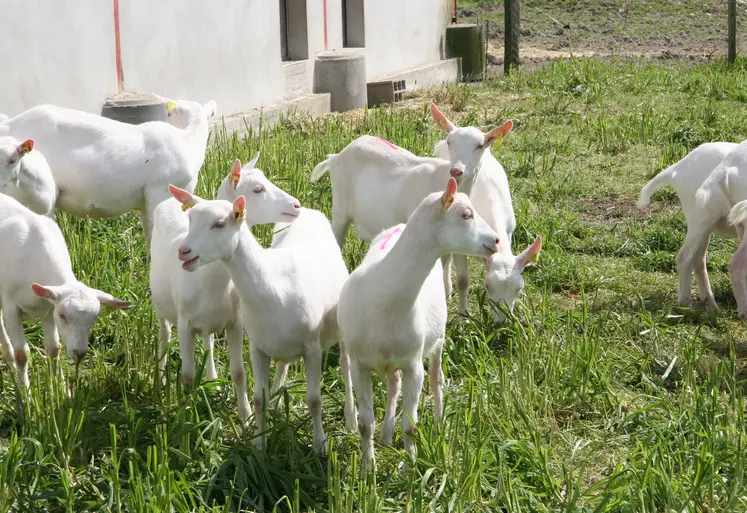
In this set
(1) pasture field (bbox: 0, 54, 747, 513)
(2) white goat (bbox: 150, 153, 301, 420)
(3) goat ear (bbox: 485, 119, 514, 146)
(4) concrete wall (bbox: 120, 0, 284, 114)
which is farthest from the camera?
(4) concrete wall (bbox: 120, 0, 284, 114)

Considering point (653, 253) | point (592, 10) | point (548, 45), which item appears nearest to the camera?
point (653, 253)

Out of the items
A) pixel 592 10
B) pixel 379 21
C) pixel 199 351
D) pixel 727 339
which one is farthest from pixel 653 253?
pixel 592 10

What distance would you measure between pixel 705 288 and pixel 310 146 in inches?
168

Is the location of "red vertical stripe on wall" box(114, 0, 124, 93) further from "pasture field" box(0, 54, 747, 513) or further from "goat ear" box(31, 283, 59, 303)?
"goat ear" box(31, 283, 59, 303)

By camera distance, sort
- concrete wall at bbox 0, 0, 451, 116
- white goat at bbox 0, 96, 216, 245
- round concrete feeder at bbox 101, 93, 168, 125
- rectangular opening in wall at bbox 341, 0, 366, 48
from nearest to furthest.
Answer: white goat at bbox 0, 96, 216, 245 < concrete wall at bbox 0, 0, 451, 116 < round concrete feeder at bbox 101, 93, 168, 125 < rectangular opening in wall at bbox 341, 0, 366, 48

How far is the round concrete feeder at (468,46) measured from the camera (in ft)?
56.2

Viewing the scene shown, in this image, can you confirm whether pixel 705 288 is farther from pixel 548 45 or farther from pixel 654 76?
pixel 548 45

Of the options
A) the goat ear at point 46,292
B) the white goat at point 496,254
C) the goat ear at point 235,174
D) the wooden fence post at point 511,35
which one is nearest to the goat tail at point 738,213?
the white goat at point 496,254

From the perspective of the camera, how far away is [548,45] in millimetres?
19000

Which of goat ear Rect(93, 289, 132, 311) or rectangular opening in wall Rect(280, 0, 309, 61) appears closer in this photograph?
goat ear Rect(93, 289, 132, 311)

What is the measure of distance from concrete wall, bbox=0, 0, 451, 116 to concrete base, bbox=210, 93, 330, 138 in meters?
0.16

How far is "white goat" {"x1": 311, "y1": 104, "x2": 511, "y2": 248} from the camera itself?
620 cm

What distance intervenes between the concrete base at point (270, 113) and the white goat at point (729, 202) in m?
5.00

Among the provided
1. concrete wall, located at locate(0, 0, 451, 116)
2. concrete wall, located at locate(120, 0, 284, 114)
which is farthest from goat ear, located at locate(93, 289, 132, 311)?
concrete wall, located at locate(120, 0, 284, 114)
